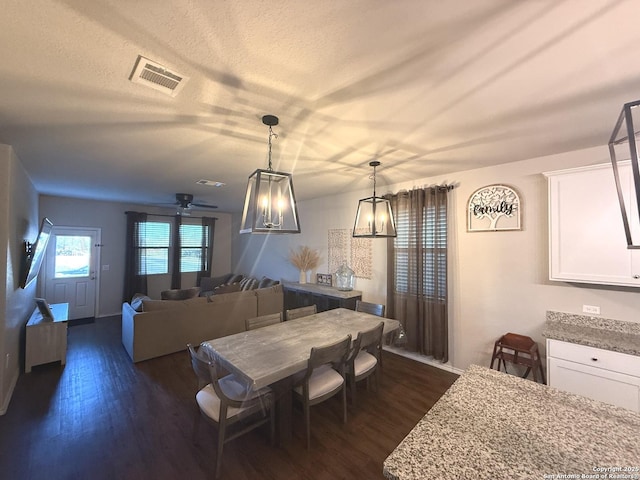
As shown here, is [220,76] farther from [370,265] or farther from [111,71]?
[370,265]

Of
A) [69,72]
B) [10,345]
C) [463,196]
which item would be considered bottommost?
[10,345]

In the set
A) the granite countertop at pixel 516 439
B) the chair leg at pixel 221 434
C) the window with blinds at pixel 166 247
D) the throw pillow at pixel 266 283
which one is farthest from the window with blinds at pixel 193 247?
the granite countertop at pixel 516 439

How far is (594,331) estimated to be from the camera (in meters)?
2.41

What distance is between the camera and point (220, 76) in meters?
1.46

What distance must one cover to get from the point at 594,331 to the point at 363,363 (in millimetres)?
2163

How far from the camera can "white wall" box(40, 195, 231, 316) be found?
17.1ft

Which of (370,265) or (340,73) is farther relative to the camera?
(370,265)

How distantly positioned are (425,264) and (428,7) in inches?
116

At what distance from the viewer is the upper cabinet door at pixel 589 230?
85.7 inches

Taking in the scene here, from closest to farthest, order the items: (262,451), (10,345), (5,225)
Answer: (262,451) → (5,225) → (10,345)

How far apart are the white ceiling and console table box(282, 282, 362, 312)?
2.26 metres

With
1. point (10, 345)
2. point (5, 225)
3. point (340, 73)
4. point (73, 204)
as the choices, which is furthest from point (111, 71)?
point (73, 204)

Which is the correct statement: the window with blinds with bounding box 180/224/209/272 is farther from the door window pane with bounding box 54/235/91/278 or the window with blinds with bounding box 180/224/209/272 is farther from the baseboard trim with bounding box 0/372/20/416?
the baseboard trim with bounding box 0/372/20/416

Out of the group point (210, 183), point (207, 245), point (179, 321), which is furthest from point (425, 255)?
point (207, 245)
